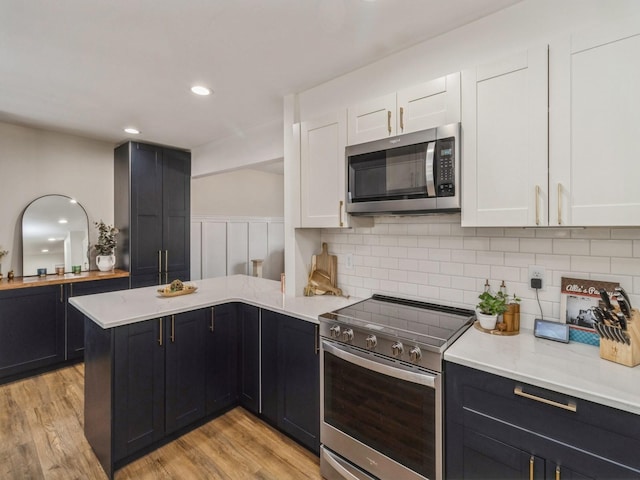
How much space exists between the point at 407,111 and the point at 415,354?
4.41 feet

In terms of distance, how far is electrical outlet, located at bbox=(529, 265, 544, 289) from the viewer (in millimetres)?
1740

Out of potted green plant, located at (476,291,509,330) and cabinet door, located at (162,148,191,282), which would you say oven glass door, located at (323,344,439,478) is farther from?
cabinet door, located at (162,148,191,282)

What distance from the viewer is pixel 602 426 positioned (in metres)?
1.11

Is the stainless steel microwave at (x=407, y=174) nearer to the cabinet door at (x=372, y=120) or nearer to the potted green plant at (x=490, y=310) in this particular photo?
the cabinet door at (x=372, y=120)

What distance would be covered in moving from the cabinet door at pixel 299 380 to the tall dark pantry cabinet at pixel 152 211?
269 centimetres

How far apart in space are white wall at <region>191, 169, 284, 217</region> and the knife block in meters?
4.63

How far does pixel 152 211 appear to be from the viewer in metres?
4.12

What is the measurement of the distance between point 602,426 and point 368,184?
1517 millimetres

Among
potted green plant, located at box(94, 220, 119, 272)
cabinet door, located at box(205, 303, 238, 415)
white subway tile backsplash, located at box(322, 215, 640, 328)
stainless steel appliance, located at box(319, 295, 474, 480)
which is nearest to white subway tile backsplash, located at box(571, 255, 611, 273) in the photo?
white subway tile backsplash, located at box(322, 215, 640, 328)

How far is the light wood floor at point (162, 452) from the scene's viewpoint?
1950mm

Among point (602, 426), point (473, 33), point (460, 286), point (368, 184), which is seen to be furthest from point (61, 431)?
point (473, 33)

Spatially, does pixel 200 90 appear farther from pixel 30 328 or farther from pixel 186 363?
pixel 30 328

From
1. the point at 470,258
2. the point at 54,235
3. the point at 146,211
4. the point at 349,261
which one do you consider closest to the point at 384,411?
the point at 470,258

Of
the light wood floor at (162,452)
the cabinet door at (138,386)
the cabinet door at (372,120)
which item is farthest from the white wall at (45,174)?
the cabinet door at (372,120)
